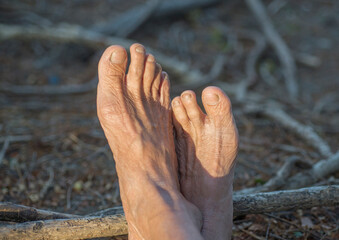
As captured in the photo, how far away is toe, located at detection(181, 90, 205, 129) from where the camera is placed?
1574 mm

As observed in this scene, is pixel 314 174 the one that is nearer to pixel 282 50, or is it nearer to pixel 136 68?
pixel 136 68

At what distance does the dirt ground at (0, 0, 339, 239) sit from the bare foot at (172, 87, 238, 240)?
0.28m

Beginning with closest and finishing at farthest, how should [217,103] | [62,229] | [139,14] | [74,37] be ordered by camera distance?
[62,229], [217,103], [74,37], [139,14]

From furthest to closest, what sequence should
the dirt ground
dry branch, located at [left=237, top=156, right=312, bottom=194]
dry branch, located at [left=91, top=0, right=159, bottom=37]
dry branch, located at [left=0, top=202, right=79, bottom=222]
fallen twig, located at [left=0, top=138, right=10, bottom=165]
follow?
1. dry branch, located at [left=91, top=0, right=159, bottom=37]
2. fallen twig, located at [left=0, top=138, right=10, bottom=165]
3. the dirt ground
4. dry branch, located at [left=237, top=156, right=312, bottom=194]
5. dry branch, located at [left=0, top=202, right=79, bottom=222]

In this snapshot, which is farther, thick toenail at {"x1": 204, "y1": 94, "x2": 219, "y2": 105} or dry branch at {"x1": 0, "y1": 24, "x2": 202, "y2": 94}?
dry branch at {"x1": 0, "y1": 24, "x2": 202, "y2": 94}

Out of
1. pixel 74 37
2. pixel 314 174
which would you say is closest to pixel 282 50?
pixel 74 37

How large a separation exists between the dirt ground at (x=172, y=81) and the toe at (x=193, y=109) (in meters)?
0.52

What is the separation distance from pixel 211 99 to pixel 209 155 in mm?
249

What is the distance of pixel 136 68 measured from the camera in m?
1.60

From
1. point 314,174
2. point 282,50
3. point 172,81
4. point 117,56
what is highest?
point 282,50

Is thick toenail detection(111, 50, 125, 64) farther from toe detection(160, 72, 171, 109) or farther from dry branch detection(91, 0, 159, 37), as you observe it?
dry branch detection(91, 0, 159, 37)

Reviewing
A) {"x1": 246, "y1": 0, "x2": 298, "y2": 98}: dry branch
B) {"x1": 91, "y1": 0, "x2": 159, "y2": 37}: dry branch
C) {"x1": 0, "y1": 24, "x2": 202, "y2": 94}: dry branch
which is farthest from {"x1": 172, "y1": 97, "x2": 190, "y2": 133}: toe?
→ {"x1": 91, "y1": 0, "x2": 159, "y2": 37}: dry branch

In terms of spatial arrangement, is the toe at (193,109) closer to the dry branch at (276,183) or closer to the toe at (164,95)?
the toe at (164,95)

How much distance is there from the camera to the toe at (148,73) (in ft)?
5.33
